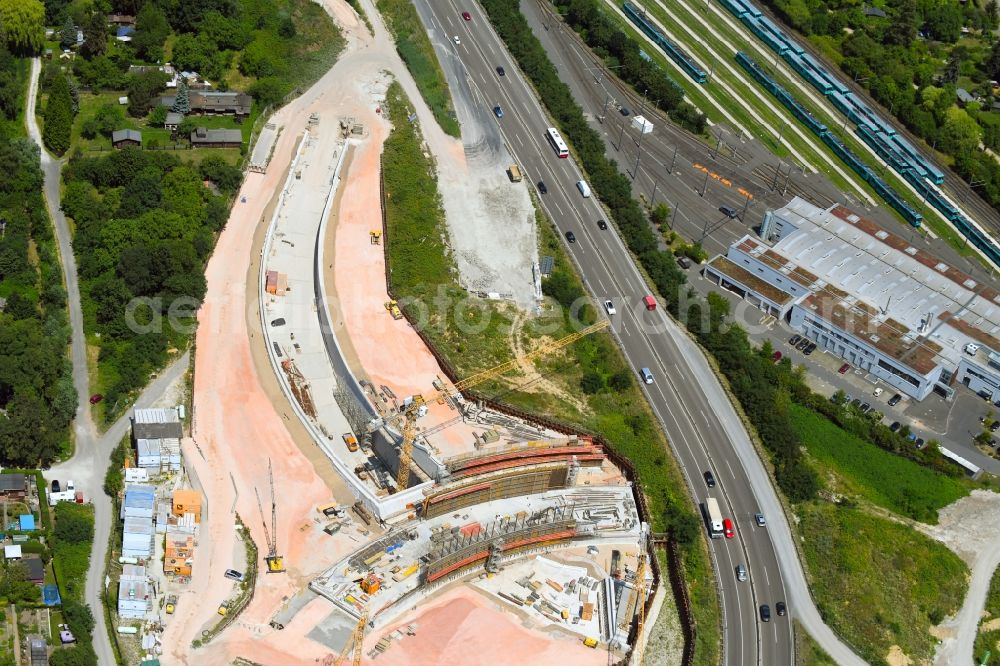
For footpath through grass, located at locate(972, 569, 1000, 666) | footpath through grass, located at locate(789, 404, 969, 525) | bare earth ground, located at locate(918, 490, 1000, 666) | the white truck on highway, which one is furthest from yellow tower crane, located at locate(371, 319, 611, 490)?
footpath through grass, located at locate(972, 569, 1000, 666)

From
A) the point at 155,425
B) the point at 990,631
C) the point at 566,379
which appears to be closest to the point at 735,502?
the point at 566,379

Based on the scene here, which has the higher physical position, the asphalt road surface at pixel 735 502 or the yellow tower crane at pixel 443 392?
the yellow tower crane at pixel 443 392

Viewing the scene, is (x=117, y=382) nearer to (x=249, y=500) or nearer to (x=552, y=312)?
(x=249, y=500)

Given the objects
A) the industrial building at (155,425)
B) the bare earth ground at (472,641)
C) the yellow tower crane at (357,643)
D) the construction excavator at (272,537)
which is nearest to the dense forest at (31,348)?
the industrial building at (155,425)

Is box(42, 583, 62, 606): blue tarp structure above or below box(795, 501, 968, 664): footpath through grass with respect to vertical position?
above

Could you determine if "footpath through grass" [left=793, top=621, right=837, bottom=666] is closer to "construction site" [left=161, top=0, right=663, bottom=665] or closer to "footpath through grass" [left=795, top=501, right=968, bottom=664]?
"footpath through grass" [left=795, top=501, right=968, bottom=664]

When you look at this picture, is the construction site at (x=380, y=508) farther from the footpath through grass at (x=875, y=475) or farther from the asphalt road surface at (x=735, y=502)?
the footpath through grass at (x=875, y=475)
